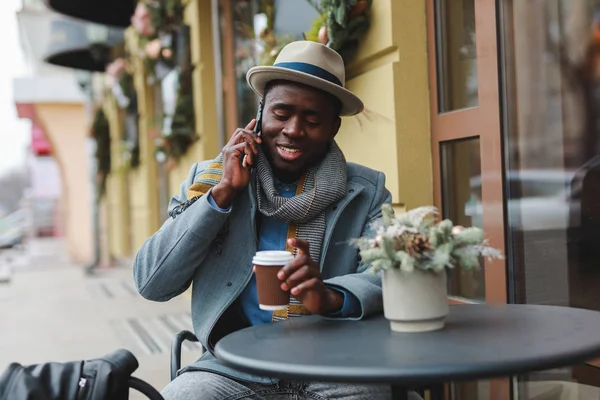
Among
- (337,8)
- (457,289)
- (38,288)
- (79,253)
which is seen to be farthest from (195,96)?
(79,253)

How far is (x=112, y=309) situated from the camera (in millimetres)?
6773

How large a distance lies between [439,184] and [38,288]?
7.48 m

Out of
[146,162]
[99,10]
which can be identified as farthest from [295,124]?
[146,162]

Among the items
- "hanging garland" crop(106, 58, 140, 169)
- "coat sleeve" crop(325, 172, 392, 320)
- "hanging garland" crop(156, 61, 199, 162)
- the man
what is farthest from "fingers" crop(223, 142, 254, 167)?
"hanging garland" crop(106, 58, 140, 169)

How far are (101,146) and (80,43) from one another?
6.52 ft

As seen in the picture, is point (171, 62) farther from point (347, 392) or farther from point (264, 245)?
point (347, 392)

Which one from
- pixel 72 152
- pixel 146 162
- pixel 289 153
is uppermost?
pixel 72 152

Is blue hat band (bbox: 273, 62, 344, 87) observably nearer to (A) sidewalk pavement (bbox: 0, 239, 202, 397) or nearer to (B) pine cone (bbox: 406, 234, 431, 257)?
(B) pine cone (bbox: 406, 234, 431, 257)

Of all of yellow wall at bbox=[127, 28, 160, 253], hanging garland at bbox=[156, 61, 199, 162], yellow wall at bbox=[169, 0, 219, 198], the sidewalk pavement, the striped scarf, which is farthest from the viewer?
yellow wall at bbox=[127, 28, 160, 253]

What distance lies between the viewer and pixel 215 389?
1760 millimetres

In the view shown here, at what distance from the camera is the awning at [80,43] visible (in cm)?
923

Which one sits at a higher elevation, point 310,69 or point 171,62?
point 171,62

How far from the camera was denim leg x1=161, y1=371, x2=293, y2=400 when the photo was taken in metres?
1.74

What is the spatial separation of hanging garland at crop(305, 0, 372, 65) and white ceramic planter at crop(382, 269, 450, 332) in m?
1.70
